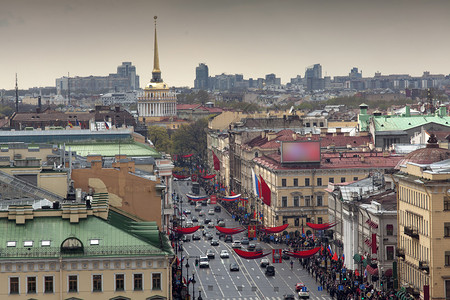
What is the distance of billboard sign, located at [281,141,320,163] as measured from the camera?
373ft

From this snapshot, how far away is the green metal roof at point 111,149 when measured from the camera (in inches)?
3925

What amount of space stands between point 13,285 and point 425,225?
82.9ft

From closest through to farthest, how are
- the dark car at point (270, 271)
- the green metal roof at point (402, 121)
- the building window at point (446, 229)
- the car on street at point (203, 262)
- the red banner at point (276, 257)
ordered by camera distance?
the building window at point (446, 229)
the dark car at point (270, 271)
the car on street at point (203, 262)
the red banner at point (276, 257)
the green metal roof at point (402, 121)

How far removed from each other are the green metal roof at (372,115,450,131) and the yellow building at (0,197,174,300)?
299 feet

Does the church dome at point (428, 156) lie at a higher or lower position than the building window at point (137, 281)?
higher

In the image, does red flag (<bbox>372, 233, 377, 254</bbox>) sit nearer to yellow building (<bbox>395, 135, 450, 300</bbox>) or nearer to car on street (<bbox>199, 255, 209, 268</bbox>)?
yellow building (<bbox>395, 135, 450, 300</bbox>)

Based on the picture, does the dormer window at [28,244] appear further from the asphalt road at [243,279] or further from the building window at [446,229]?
the asphalt road at [243,279]

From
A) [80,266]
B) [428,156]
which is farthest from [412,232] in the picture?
[80,266]

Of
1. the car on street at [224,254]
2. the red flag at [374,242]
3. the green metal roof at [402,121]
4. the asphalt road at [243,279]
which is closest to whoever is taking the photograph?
the red flag at [374,242]

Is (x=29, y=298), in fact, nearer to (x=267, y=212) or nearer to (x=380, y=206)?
(x=380, y=206)

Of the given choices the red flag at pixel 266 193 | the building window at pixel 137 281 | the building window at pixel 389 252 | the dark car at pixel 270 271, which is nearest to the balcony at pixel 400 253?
the building window at pixel 389 252

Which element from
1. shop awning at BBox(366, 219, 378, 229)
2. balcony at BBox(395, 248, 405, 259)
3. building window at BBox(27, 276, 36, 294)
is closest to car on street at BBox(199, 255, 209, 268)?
shop awning at BBox(366, 219, 378, 229)

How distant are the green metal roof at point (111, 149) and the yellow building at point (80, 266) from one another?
46.3 metres

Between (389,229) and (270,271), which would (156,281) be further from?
(270,271)
